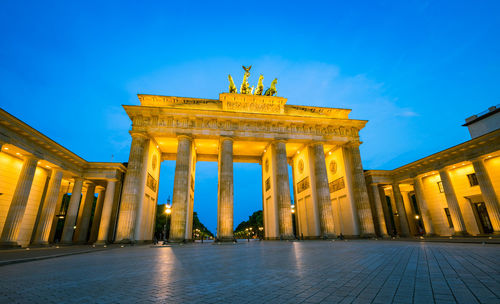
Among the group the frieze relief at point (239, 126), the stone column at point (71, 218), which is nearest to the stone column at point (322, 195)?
the frieze relief at point (239, 126)

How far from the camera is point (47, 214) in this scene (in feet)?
70.0

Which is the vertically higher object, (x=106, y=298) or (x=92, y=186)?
(x=92, y=186)

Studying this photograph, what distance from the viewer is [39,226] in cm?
2111

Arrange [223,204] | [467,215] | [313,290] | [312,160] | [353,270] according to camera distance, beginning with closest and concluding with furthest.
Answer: [313,290] < [353,270] < [223,204] < [467,215] < [312,160]

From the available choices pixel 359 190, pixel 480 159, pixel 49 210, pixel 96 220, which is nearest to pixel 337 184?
pixel 359 190

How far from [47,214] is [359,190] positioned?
108ft

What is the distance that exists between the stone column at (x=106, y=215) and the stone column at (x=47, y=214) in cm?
418

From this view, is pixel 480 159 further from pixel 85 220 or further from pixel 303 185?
pixel 85 220

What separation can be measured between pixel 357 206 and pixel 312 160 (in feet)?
24.5

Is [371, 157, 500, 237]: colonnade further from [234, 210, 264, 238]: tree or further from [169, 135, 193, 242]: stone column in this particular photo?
[234, 210, 264, 238]: tree

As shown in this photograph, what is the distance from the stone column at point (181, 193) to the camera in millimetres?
22297

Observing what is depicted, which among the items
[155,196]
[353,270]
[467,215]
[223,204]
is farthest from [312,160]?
[353,270]

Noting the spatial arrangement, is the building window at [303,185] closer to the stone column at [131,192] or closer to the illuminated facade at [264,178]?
the illuminated facade at [264,178]

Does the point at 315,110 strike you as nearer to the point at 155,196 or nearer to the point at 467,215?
the point at 467,215
